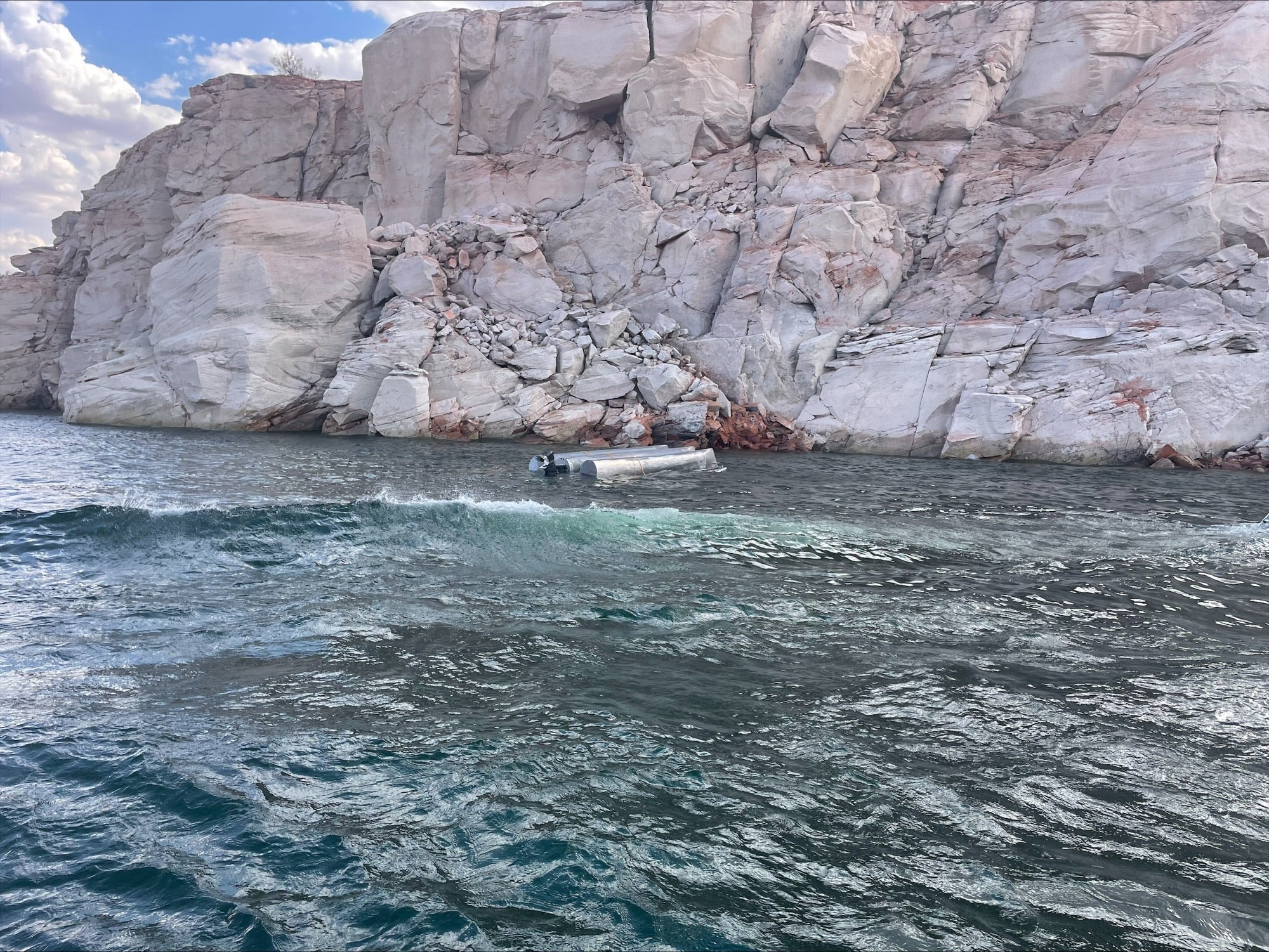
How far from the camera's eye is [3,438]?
20.9 metres

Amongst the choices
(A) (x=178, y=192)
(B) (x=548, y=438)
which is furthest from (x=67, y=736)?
(A) (x=178, y=192)

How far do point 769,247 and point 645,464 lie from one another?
12.3m

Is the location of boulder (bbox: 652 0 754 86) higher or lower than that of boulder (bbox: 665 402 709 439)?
higher

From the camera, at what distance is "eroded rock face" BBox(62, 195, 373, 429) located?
79.4 feet

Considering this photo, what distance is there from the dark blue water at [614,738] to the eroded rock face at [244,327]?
48.2 feet

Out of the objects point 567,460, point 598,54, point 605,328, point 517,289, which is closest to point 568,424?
point 605,328

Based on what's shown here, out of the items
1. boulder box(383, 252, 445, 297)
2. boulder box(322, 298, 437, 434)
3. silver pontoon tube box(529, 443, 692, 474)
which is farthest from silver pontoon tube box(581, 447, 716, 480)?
boulder box(383, 252, 445, 297)

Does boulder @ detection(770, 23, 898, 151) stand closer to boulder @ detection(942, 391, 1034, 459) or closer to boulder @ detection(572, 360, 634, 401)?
boulder @ detection(572, 360, 634, 401)

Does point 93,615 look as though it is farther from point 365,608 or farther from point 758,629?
point 758,629

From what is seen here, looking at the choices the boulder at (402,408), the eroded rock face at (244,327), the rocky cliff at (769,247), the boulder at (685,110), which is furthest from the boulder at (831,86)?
the boulder at (402,408)

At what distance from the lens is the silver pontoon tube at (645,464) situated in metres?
16.5

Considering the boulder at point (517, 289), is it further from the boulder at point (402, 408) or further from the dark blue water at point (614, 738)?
the dark blue water at point (614, 738)

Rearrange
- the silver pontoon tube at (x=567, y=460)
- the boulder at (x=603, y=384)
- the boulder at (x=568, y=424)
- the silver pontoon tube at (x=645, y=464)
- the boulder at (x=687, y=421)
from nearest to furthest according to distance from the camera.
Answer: the silver pontoon tube at (x=567, y=460)
the silver pontoon tube at (x=645, y=464)
the boulder at (x=687, y=421)
the boulder at (x=568, y=424)
the boulder at (x=603, y=384)

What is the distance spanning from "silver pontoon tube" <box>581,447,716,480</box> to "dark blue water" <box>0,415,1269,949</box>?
582 cm
